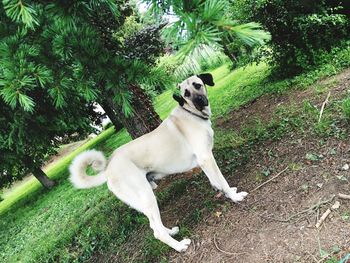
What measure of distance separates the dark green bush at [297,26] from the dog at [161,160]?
10.4 feet

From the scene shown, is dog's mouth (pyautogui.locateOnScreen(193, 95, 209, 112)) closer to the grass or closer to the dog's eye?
the dog's eye

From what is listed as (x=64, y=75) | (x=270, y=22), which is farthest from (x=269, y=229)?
(x=270, y=22)

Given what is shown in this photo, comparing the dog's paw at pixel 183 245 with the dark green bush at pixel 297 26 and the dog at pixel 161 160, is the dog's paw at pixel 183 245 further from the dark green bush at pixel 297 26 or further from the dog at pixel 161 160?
the dark green bush at pixel 297 26

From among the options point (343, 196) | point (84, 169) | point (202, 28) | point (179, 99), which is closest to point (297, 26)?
point (179, 99)

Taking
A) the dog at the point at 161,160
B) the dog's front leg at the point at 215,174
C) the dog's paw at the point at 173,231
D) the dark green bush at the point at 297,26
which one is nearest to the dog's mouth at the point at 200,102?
the dog at the point at 161,160

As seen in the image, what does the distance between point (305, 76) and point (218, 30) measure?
5665 millimetres

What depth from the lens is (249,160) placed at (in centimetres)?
490

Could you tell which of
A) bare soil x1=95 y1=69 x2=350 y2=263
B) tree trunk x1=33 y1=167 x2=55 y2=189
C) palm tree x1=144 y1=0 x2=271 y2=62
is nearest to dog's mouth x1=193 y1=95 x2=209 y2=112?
bare soil x1=95 y1=69 x2=350 y2=263

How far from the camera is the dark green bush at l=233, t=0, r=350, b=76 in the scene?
7023mm

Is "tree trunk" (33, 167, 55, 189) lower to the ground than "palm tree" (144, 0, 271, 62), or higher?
lower

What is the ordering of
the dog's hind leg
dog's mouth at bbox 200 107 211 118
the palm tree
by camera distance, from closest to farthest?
the palm tree < the dog's hind leg < dog's mouth at bbox 200 107 211 118

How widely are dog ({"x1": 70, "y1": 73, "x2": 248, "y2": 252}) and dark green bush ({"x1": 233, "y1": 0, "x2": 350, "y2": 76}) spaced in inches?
124

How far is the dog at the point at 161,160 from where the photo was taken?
13.8 feet

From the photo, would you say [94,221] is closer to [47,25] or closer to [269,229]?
[269,229]
